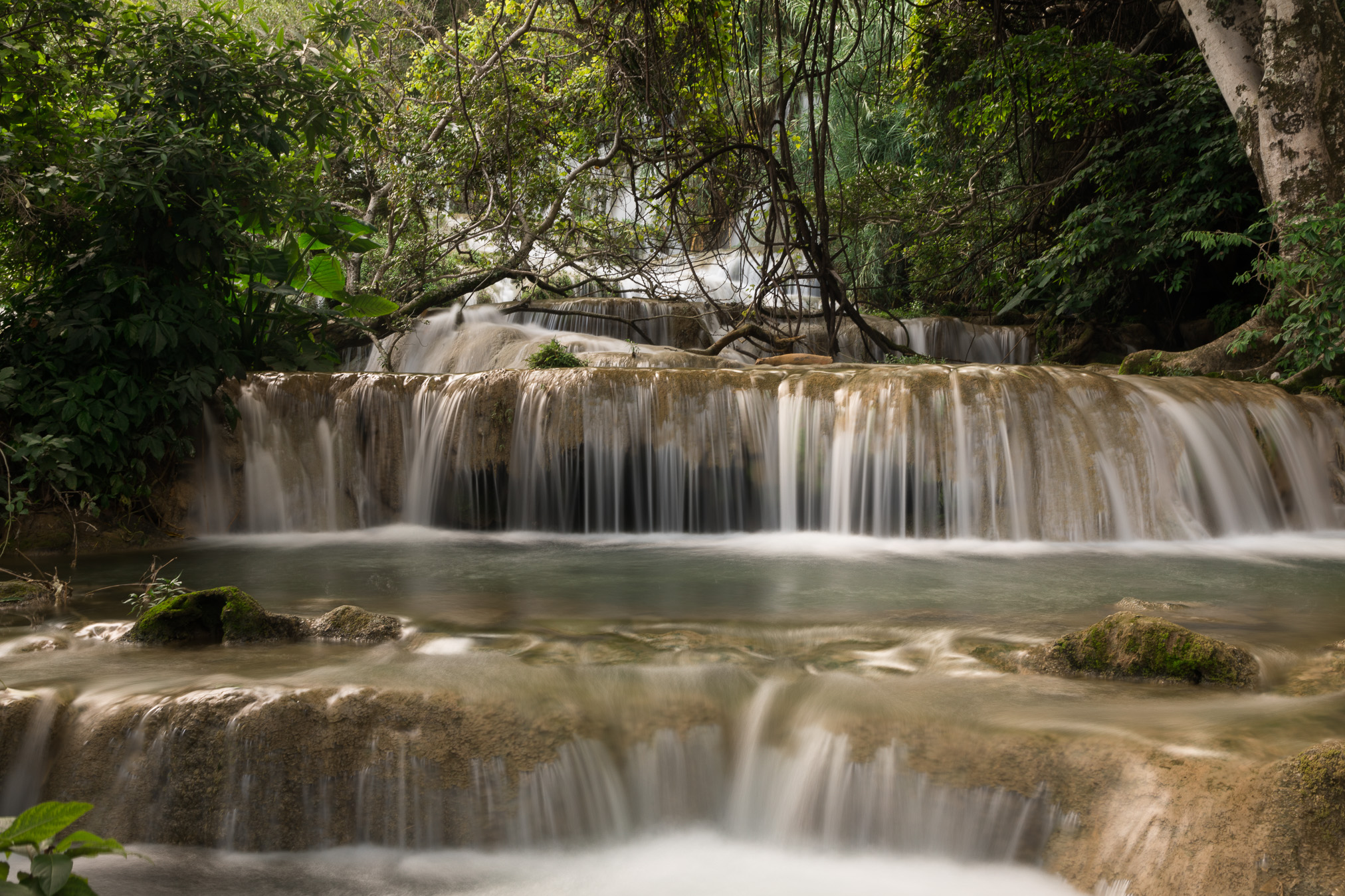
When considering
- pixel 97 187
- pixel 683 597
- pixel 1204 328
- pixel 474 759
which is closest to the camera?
pixel 474 759

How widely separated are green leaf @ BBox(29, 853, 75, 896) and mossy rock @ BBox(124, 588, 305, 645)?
115 inches

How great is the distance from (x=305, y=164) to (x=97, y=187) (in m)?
2.60

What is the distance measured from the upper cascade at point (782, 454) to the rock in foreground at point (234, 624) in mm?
3526

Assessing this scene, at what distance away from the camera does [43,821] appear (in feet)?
3.92

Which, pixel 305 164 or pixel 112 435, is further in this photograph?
pixel 305 164

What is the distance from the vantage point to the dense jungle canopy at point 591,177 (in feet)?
20.1

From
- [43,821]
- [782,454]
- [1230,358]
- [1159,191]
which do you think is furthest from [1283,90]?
[43,821]

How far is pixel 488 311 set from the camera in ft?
45.0

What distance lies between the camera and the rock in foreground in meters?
3.97

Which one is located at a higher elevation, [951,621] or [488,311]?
[488,311]

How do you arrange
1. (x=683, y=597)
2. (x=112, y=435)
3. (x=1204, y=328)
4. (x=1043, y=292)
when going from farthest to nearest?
1. (x=1043, y=292)
2. (x=1204, y=328)
3. (x=112, y=435)
4. (x=683, y=597)

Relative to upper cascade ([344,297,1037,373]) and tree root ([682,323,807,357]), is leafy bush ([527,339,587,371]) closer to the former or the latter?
upper cascade ([344,297,1037,373])

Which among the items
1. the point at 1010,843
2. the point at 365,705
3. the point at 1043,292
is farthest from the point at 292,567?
the point at 1043,292

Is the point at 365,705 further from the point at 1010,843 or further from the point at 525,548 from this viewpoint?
the point at 525,548
